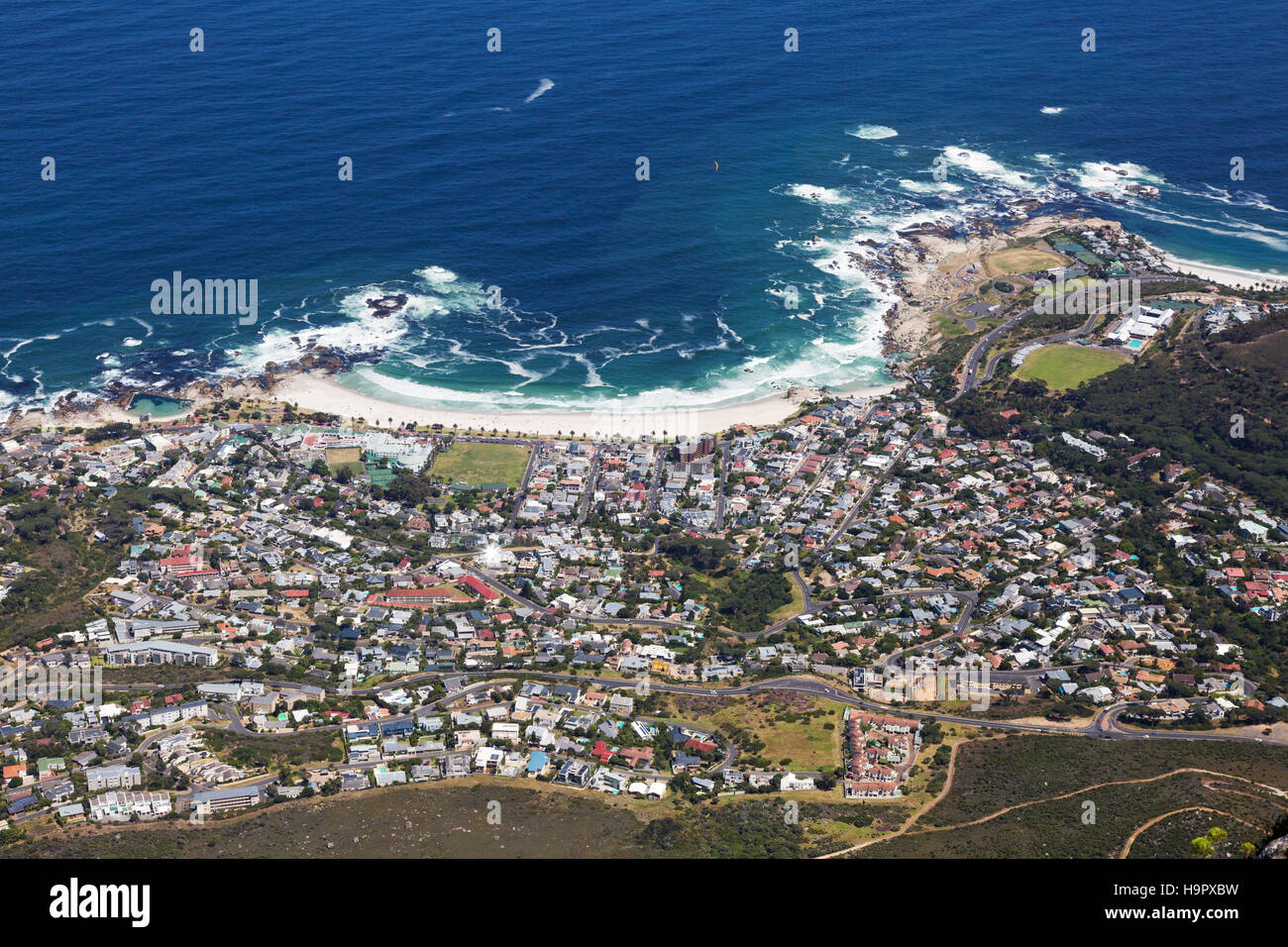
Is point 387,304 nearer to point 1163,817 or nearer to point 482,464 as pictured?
point 482,464

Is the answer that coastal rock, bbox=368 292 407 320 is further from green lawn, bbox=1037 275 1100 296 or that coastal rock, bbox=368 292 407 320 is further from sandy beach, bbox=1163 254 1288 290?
sandy beach, bbox=1163 254 1288 290

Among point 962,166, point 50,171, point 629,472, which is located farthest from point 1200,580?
point 50,171

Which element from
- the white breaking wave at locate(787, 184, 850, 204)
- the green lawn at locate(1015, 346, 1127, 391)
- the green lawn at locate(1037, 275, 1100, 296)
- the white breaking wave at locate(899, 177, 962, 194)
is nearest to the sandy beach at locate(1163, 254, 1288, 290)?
the green lawn at locate(1037, 275, 1100, 296)

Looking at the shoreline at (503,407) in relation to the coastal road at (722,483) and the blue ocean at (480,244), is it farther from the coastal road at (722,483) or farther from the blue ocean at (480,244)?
the coastal road at (722,483)

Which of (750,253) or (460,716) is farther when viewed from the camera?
(750,253)
